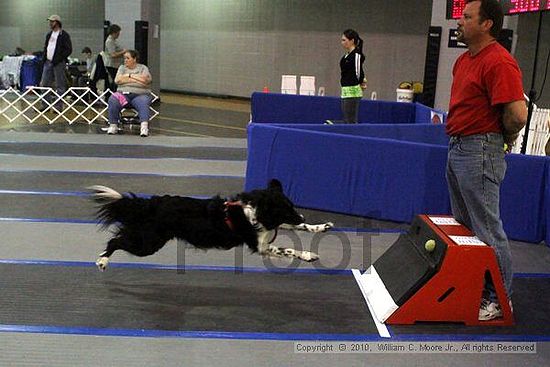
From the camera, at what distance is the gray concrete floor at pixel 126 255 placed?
3.13 meters

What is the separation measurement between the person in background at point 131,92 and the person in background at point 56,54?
2731 mm

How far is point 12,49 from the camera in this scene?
2320 centimetres

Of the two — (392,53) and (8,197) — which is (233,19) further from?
(8,197)

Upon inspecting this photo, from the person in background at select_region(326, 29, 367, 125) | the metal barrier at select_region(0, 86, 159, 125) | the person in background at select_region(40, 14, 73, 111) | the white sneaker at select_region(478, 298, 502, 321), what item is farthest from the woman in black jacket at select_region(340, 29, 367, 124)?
the person in background at select_region(40, 14, 73, 111)

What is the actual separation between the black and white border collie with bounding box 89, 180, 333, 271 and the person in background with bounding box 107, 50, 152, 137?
23.6ft

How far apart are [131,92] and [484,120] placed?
340 inches

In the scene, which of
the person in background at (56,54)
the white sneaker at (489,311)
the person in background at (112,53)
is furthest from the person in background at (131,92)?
the white sneaker at (489,311)

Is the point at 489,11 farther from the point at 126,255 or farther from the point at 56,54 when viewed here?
the point at 56,54

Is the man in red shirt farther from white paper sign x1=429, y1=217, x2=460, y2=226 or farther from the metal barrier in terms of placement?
the metal barrier

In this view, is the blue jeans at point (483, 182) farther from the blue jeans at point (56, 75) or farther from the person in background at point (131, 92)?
the blue jeans at point (56, 75)

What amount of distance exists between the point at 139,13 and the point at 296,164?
1104cm

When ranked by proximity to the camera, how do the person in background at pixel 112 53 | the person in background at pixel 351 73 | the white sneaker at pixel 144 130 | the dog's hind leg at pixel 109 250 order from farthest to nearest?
the person in background at pixel 112 53, the white sneaker at pixel 144 130, the person in background at pixel 351 73, the dog's hind leg at pixel 109 250

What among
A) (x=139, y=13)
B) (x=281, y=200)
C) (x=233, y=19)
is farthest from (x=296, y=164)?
(x=233, y=19)

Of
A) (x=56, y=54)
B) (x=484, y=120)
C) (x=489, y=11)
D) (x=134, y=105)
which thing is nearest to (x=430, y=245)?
(x=484, y=120)
